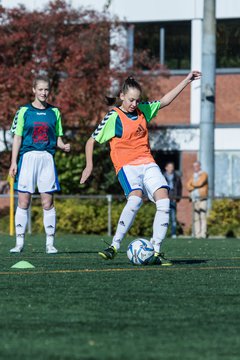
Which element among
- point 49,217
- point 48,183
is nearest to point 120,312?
point 48,183

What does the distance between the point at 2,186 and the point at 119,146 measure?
58.3ft

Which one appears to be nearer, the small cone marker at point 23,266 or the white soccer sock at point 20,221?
the small cone marker at point 23,266

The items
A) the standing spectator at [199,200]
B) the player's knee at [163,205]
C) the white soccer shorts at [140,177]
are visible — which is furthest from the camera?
the standing spectator at [199,200]

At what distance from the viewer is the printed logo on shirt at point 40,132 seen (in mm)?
13883

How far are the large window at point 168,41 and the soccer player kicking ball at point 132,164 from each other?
774 inches

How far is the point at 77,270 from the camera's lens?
11328mm

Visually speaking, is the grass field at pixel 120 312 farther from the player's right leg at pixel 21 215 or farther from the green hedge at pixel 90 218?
the green hedge at pixel 90 218

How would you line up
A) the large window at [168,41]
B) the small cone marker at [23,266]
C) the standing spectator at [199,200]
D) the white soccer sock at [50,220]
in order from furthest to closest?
the large window at [168,41]
the standing spectator at [199,200]
the white soccer sock at [50,220]
the small cone marker at [23,266]

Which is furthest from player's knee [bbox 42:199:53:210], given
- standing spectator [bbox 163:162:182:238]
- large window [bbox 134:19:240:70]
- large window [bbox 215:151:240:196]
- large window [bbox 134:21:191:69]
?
large window [bbox 134:21:191:69]

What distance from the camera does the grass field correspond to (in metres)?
6.27

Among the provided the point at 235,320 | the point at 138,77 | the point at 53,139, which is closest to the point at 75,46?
the point at 138,77

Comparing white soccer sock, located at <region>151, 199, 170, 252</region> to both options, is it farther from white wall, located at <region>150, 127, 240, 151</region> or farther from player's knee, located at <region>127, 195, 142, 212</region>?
white wall, located at <region>150, 127, 240, 151</region>

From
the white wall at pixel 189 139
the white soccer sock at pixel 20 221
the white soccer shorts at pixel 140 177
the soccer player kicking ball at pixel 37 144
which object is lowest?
the white soccer sock at pixel 20 221

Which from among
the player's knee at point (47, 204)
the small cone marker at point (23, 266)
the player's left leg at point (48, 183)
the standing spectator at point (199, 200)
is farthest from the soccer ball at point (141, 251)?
the standing spectator at point (199, 200)
